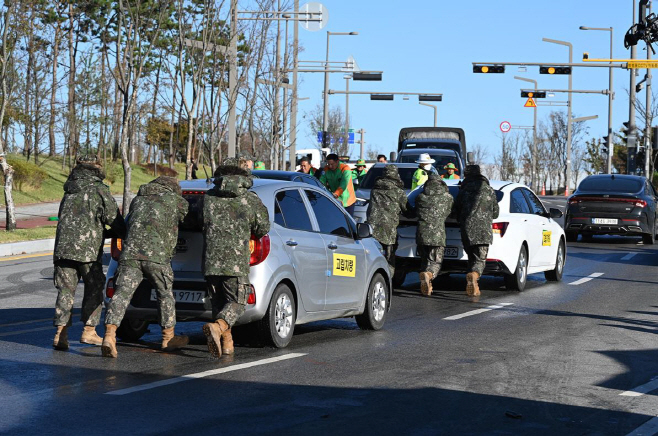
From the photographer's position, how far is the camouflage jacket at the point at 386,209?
15.2 m

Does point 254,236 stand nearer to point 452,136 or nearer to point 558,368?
point 558,368

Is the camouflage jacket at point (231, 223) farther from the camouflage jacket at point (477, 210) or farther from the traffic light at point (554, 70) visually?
the traffic light at point (554, 70)

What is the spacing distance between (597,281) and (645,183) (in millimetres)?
10923

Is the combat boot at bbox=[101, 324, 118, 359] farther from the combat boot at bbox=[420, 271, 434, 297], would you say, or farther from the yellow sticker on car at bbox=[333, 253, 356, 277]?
the combat boot at bbox=[420, 271, 434, 297]

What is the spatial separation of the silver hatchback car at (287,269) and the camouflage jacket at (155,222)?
1.12 ft

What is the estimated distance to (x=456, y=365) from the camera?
924 centimetres

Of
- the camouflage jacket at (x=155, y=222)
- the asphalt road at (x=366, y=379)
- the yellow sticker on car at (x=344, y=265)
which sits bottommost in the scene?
the asphalt road at (x=366, y=379)

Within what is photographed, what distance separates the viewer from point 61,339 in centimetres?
973

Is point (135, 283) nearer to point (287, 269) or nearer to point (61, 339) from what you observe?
point (61, 339)

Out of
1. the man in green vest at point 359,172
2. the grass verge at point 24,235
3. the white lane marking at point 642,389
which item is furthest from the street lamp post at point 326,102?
the white lane marking at point 642,389

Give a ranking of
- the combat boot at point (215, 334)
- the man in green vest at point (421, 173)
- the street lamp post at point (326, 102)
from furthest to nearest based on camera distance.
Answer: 1. the street lamp post at point (326, 102)
2. the man in green vest at point (421, 173)
3. the combat boot at point (215, 334)

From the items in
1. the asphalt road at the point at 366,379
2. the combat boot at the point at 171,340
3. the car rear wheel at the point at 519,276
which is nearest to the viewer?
the asphalt road at the point at 366,379

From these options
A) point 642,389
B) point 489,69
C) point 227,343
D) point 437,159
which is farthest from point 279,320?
point 489,69

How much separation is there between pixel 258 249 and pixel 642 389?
3242 mm
